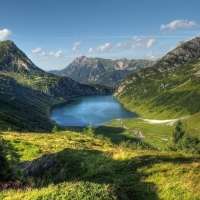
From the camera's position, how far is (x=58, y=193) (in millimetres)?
11875

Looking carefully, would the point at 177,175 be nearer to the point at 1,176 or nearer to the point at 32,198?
the point at 32,198

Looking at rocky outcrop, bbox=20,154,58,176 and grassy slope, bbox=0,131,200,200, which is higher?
grassy slope, bbox=0,131,200,200

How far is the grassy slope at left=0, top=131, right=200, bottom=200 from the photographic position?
484 inches

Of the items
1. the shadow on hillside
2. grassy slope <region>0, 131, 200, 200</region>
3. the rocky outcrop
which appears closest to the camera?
grassy slope <region>0, 131, 200, 200</region>

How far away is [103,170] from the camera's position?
19219 millimetres

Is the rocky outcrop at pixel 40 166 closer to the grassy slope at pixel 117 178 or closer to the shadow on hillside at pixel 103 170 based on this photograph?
the shadow on hillside at pixel 103 170

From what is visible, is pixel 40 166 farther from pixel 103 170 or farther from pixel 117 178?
pixel 117 178

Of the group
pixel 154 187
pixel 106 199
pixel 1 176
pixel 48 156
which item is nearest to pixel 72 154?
pixel 48 156

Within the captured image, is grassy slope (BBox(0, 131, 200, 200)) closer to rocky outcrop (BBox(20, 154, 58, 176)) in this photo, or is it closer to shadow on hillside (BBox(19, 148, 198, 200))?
shadow on hillside (BBox(19, 148, 198, 200))

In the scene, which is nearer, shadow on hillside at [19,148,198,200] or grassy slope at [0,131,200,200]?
grassy slope at [0,131,200,200]

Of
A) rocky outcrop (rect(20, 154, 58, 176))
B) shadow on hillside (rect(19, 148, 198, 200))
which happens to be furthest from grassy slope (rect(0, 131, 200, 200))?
rocky outcrop (rect(20, 154, 58, 176))

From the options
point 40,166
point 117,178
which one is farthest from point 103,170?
point 40,166

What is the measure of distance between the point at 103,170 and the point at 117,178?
2.25 metres

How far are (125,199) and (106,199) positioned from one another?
67.8 inches
